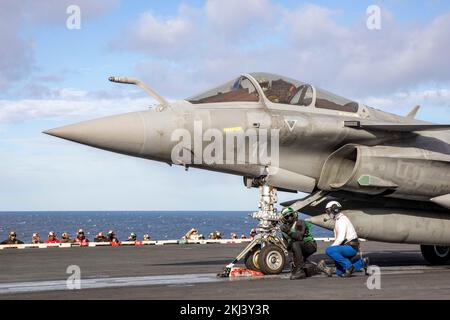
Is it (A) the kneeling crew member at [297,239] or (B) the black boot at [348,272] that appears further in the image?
(B) the black boot at [348,272]

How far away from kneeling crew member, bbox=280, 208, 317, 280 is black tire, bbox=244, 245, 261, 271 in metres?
Result: 0.63

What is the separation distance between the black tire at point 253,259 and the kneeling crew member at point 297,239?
63 centimetres

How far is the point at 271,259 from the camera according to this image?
13.4 meters

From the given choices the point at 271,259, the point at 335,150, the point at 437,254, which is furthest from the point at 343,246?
the point at 437,254

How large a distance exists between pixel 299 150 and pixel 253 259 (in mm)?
2394

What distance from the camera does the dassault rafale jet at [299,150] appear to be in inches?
506

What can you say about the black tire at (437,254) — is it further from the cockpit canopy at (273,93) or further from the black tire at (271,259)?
the black tire at (271,259)

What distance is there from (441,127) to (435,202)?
1730 mm

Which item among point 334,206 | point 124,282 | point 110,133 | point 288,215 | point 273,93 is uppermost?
point 273,93

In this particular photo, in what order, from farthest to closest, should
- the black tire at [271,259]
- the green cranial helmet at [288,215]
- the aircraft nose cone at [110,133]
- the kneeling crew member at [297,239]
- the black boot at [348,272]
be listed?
1. the green cranial helmet at [288,215]
2. the black tire at [271,259]
3. the black boot at [348,272]
4. the kneeling crew member at [297,239]
5. the aircraft nose cone at [110,133]

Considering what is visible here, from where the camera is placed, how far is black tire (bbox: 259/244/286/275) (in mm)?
13312

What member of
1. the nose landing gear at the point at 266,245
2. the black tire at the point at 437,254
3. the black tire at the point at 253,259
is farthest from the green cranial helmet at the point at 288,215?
the black tire at the point at 437,254

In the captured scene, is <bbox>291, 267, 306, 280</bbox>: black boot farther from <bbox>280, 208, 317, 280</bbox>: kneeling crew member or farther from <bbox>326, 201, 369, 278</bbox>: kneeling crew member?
<bbox>326, 201, 369, 278</bbox>: kneeling crew member

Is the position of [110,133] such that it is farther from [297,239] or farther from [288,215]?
[297,239]
